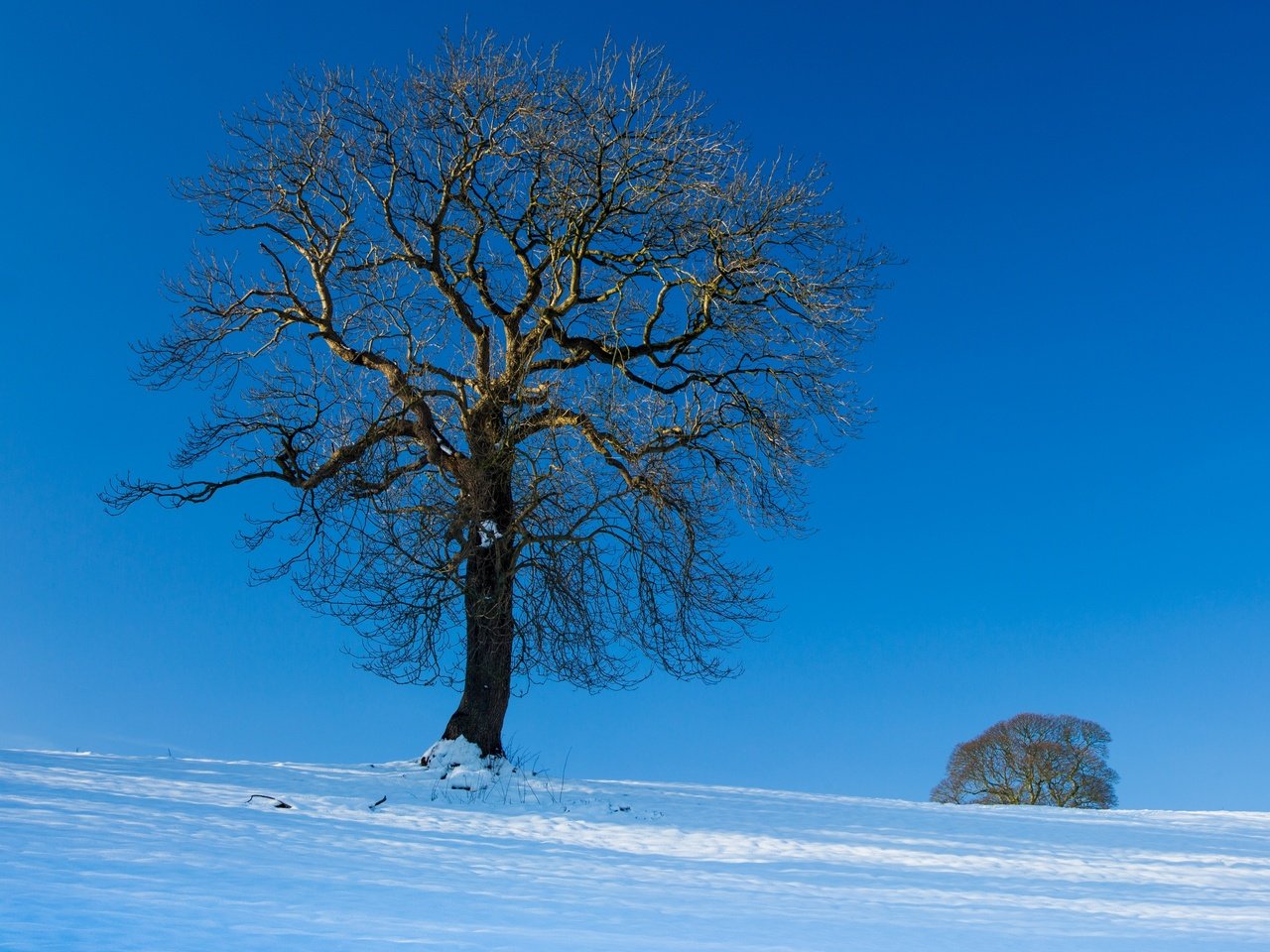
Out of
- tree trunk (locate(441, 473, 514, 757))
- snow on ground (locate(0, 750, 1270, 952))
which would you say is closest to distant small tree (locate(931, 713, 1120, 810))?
snow on ground (locate(0, 750, 1270, 952))

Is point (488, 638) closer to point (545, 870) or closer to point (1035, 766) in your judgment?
point (545, 870)

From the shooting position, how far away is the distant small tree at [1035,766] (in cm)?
2359

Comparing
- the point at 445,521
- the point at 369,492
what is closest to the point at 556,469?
the point at 445,521

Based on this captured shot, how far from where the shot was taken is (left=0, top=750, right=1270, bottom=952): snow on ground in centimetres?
514

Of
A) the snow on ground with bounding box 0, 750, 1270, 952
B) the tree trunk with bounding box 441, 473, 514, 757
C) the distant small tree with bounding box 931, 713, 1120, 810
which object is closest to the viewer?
the snow on ground with bounding box 0, 750, 1270, 952

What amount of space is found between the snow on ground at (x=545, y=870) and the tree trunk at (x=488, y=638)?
19.4 inches

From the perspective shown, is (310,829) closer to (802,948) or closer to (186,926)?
(186,926)

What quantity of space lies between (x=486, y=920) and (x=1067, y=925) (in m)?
3.67

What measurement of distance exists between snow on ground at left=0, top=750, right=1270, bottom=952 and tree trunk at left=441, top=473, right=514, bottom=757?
1.62 feet

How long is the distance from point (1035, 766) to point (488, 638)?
55.1 feet

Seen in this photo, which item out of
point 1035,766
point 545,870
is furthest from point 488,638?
point 1035,766

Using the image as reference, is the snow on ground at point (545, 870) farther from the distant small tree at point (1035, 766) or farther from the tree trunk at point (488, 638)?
the distant small tree at point (1035, 766)

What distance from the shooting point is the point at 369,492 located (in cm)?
1280

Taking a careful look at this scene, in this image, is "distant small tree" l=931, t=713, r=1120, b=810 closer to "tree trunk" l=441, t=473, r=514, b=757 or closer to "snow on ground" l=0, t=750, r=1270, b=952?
"snow on ground" l=0, t=750, r=1270, b=952
